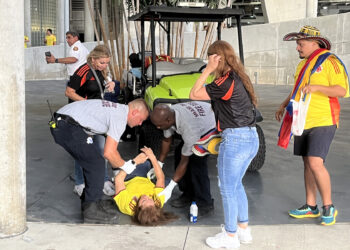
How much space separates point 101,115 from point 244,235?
1383 mm

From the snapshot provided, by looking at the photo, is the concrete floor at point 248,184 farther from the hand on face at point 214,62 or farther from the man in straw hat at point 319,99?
the hand on face at point 214,62

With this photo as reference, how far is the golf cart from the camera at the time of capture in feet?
17.8

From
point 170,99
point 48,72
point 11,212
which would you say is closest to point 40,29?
point 48,72

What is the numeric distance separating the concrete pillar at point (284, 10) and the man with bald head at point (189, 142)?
1871 cm

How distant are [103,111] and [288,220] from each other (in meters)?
1.76

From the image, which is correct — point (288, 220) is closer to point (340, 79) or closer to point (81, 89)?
point (340, 79)

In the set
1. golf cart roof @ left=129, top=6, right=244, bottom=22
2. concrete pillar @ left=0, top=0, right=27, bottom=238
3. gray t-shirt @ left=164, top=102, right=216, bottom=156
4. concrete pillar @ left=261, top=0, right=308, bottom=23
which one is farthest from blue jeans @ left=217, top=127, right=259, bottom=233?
concrete pillar @ left=261, top=0, right=308, bottom=23

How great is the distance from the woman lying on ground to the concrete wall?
14.6 meters

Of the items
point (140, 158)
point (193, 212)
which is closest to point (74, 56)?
point (140, 158)

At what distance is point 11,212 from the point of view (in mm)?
3404

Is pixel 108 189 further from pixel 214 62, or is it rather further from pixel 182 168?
pixel 214 62

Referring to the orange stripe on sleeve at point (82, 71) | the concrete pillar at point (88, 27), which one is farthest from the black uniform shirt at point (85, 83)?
the concrete pillar at point (88, 27)

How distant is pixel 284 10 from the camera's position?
21.9 metres

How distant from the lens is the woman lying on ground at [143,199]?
12.5ft
